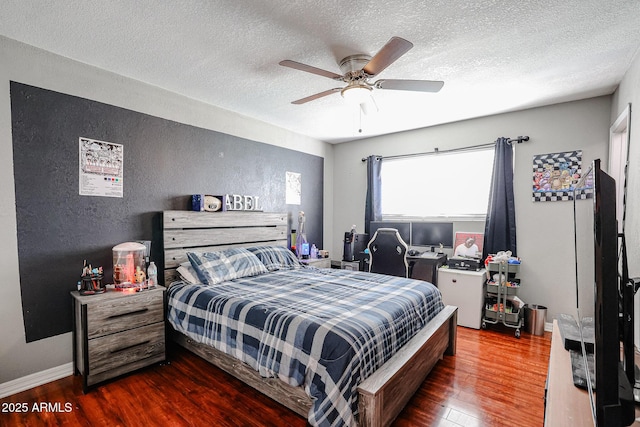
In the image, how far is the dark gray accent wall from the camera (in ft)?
7.68

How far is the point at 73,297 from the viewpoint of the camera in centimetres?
248

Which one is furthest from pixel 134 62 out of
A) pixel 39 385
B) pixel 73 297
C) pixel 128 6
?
pixel 39 385

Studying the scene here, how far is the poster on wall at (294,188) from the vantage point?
462 cm

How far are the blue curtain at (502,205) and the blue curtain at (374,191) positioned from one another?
63.6 inches

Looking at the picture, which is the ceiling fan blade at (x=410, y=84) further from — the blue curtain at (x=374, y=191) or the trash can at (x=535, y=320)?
the trash can at (x=535, y=320)

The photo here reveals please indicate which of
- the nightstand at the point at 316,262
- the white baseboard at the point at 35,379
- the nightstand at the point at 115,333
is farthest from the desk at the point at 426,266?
the white baseboard at the point at 35,379

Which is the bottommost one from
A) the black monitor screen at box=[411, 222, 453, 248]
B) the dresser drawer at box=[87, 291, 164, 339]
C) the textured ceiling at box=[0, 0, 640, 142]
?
the dresser drawer at box=[87, 291, 164, 339]

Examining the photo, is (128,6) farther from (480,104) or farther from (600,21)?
(480,104)

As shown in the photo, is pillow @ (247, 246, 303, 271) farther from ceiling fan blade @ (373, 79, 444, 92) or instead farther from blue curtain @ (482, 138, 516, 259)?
blue curtain @ (482, 138, 516, 259)

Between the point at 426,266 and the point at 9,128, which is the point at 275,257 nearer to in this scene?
the point at 426,266

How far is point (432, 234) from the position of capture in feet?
13.6

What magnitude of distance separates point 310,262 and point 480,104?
2869 mm

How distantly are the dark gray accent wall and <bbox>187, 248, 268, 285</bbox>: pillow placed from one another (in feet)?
1.60

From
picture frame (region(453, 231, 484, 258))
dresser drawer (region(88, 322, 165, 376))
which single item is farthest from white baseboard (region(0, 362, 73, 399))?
picture frame (region(453, 231, 484, 258))
